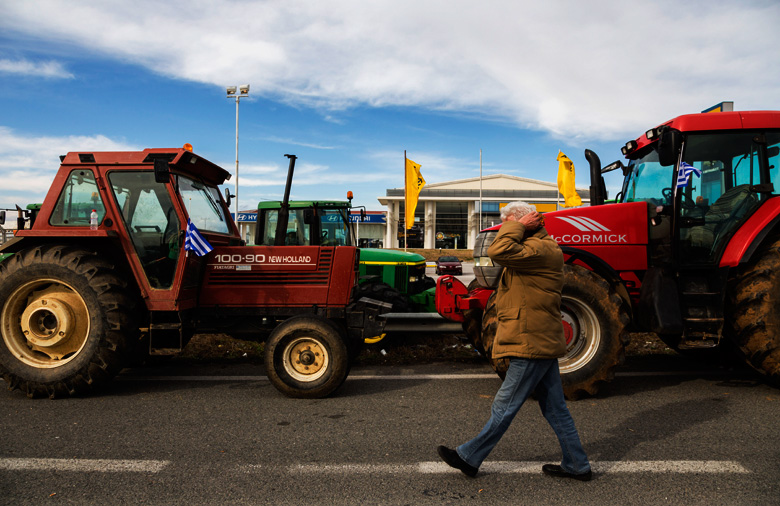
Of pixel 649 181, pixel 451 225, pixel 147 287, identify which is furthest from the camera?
pixel 451 225

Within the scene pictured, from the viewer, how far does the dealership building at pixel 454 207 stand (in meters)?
52.8

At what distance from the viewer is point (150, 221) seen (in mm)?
5438

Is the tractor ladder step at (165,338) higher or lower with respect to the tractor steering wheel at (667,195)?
lower

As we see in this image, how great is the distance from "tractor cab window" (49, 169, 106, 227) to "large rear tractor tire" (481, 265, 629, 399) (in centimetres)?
410

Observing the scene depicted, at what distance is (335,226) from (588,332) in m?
4.63

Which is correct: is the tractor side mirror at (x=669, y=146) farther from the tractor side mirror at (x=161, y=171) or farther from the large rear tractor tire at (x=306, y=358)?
the tractor side mirror at (x=161, y=171)

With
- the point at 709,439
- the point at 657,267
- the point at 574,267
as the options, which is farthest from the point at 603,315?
Answer: the point at 709,439

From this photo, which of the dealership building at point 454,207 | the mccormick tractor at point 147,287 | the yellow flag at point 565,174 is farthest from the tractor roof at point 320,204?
the dealership building at point 454,207

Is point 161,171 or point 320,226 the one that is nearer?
point 161,171

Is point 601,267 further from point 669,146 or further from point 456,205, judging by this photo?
point 456,205

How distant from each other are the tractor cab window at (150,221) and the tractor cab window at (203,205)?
220 mm

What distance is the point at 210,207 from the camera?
6062mm

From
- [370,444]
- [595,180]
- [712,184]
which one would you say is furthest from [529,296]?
[595,180]

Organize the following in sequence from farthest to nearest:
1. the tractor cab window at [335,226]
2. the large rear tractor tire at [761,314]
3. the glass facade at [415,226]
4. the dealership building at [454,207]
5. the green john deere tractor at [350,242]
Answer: the glass facade at [415,226], the dealership building at [454,207], the tractor cab window at [335,226], the green john deere tractor at [350,242], the large rear tractor tire at [761,314]
